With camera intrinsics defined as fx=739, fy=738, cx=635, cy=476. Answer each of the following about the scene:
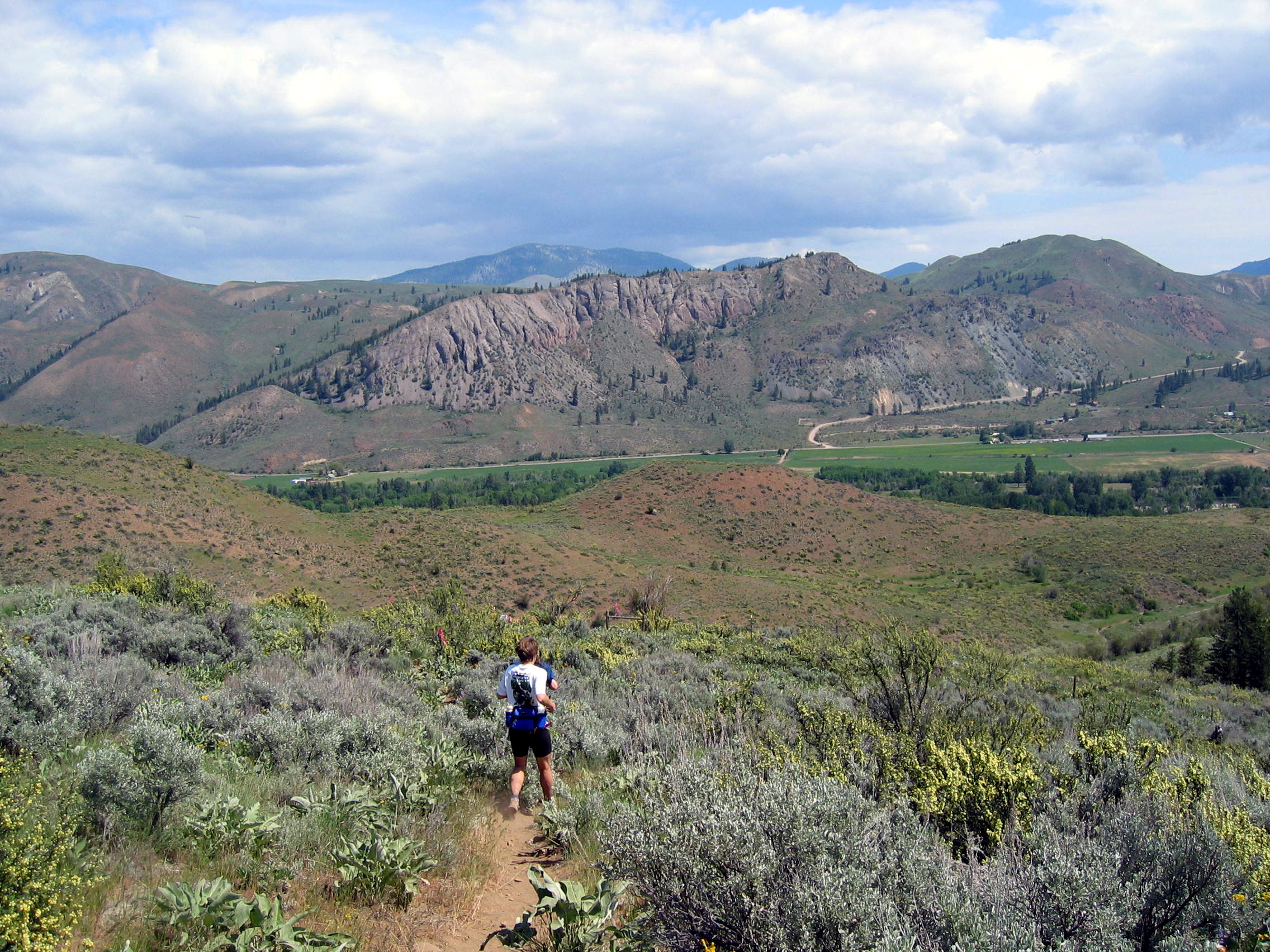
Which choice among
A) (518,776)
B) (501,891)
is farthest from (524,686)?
(501,891)

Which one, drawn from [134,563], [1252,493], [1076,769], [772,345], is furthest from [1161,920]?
[772,345]

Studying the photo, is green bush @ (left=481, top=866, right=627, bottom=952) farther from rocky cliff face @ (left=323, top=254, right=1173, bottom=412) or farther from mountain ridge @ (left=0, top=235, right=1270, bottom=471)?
rocky cliff face @ (left=323, top=254, right=1173, bottom=412)

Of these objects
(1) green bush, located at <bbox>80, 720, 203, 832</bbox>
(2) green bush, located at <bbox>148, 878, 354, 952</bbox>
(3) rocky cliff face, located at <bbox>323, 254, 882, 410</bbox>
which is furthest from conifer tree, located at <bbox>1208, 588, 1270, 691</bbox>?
(3) rocky cliff face, located at <bbox>323, 254, 882, 410</bbox>

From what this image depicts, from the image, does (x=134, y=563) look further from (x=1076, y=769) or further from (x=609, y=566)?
(x=1076, y=769)

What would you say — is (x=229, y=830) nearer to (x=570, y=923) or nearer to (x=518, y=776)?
(x=570, y=923)

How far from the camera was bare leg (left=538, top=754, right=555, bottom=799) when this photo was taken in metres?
6.79

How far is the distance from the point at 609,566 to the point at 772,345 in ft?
499

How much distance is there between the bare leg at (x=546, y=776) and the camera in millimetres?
6793

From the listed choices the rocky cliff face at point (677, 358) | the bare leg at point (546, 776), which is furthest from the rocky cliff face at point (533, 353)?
the bare leg at point (546, 776)

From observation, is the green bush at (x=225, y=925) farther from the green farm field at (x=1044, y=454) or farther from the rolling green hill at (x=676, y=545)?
the green farm field at (x=1044, y=454)

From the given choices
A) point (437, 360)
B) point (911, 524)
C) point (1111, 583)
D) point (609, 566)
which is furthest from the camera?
point (437, 360)

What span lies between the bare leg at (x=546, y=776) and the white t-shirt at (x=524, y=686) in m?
0.43

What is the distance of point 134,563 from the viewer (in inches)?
1075

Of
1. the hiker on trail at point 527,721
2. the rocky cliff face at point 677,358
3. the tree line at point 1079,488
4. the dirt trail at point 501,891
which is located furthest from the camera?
the rocky cliff face at point 677,358
